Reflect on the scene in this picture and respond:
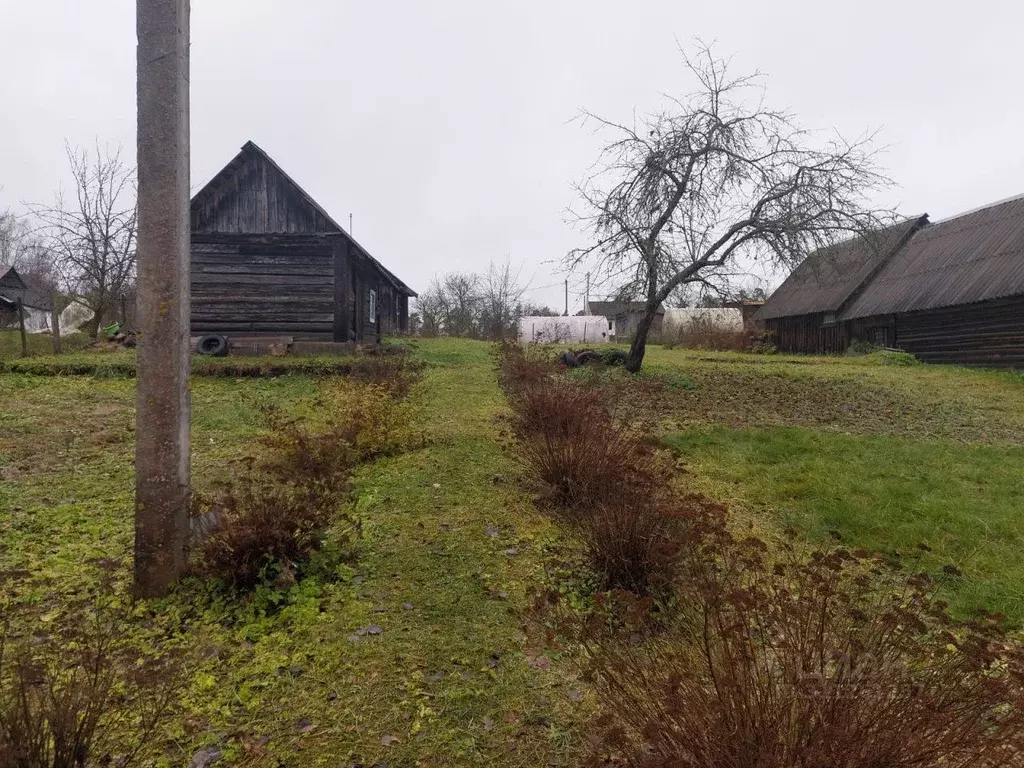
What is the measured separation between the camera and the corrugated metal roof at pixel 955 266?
18375 mm

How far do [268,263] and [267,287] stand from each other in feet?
1.93

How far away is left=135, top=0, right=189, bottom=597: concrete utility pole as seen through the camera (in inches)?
121

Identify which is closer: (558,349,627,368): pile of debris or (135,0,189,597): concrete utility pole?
(135,0,189,597): concrete utility pole

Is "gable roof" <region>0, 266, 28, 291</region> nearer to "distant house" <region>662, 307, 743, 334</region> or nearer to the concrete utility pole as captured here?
"distant house" <region>662, 307, 743, 334</region>

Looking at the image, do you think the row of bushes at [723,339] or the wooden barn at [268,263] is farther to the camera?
the row of bushes at [723,339]

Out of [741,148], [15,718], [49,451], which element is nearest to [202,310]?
[49,451]

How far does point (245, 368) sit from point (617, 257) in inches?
338

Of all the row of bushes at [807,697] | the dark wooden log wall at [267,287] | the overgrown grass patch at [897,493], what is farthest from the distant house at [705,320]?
the row of bushes at [807,697]

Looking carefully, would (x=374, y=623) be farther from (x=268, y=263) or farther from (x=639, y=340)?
(x=268, y=263)

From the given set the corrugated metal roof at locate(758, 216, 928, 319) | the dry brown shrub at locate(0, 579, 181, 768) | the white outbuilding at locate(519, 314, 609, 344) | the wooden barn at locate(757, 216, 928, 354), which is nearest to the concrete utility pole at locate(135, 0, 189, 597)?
the dry brown shrub at locate(0, 579, 181, 768)

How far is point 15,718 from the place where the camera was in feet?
Answer: 5.66

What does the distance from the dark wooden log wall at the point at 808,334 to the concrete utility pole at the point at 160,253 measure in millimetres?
26514

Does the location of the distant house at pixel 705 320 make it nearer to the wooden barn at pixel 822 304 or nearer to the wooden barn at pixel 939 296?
the wooden barn at pixel 822 304

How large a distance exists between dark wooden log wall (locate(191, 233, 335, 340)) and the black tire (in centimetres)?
53
